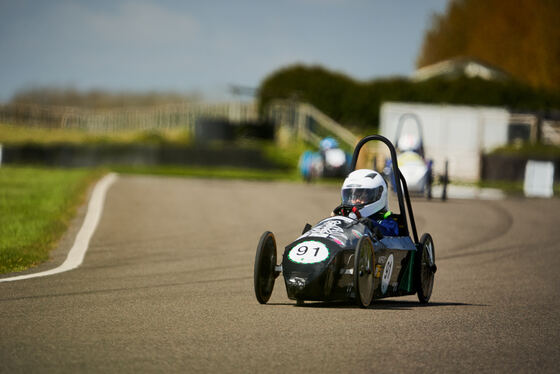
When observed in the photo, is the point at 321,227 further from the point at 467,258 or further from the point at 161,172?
the point at 161,172

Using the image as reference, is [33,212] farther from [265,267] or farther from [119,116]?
[119,116]

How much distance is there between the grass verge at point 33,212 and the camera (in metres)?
11.1

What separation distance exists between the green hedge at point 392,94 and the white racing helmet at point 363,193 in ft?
124

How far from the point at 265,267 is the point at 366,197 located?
119cm

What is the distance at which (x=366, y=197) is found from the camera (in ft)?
28.1

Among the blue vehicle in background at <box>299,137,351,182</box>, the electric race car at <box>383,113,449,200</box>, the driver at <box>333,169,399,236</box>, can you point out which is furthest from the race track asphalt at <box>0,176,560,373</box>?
the blue vehicle in background at <box>299,137,351,182</box>

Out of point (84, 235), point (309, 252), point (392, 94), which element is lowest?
point (84, 235)

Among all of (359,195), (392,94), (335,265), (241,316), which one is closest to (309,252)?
(335,265)

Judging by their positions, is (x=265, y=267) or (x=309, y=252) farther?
(x=265, y=267)

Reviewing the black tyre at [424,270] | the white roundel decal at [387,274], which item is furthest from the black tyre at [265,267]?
the black tyre at [424,270]

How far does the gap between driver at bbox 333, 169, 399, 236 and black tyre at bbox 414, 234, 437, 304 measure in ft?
1.00

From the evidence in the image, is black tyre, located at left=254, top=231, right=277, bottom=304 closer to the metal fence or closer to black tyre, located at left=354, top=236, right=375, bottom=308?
black tyre, located at left=354, top=236, right=375, bottom=308

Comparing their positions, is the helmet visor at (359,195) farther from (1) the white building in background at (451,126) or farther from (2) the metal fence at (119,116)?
(2) the metal fence at (119,116)

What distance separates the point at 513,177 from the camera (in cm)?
3209
